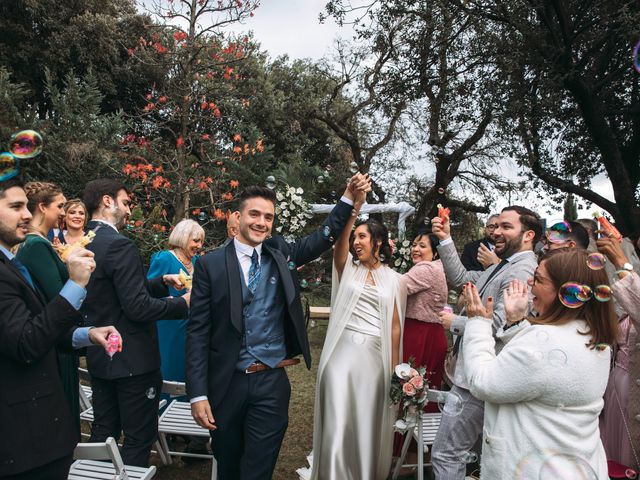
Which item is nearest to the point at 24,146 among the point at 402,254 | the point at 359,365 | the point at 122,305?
the point at 122,305

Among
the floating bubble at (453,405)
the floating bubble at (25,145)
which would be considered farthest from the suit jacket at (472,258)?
the floating bubble at (25,145)

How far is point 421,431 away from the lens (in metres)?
4.33

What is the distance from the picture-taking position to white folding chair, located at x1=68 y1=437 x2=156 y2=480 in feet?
9.56

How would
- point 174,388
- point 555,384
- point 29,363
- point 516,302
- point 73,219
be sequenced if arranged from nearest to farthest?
1. point 555,384
2. point 29,363
3. point 516,302
4. point 174,388
5. point 73,219

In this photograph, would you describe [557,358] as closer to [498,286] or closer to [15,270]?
[498,286]

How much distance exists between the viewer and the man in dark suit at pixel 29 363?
2359 millimetres

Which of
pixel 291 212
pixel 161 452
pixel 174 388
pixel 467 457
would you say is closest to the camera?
pixel 467 457

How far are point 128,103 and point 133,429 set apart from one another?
19457mm

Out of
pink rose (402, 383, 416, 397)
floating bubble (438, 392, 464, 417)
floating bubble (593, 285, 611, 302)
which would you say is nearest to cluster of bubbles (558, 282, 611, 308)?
floating bubble (593, 285, 611, 302)

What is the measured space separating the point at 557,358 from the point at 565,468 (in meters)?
0.50

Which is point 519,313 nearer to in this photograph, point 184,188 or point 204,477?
point 204,477

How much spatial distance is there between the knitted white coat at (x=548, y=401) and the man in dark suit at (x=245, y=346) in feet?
4.74

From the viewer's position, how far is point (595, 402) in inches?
95.0

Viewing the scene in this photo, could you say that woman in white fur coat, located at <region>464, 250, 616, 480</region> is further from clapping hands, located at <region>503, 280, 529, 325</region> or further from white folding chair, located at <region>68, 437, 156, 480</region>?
white folding chair, located at <region>68, 437, 156, 480</region>
